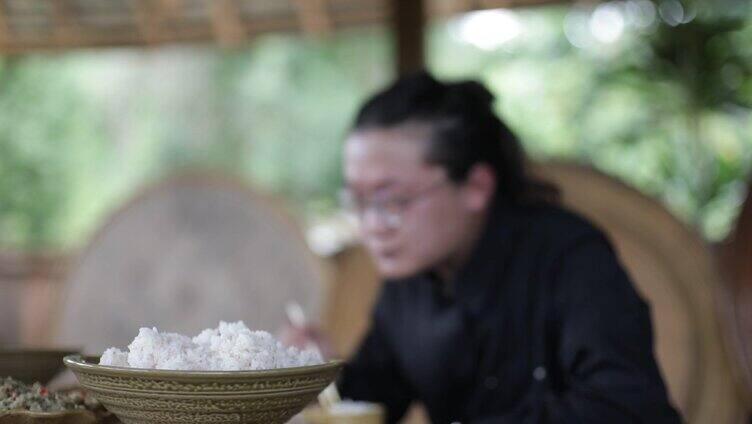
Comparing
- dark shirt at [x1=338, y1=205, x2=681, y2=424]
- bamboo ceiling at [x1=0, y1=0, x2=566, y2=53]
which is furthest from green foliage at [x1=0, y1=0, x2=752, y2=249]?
dark shirt at [x1=338, y1=205, x2=681, y2=424]

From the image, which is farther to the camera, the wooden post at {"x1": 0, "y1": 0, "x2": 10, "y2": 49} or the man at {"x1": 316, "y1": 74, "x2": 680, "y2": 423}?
the wooden post at {"x1": 0, "y1": 0, "x2": 10, "y2": 49}

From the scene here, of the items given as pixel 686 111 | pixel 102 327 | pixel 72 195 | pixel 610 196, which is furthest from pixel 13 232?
pixel 610 196

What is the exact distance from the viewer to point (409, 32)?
259 centimetres

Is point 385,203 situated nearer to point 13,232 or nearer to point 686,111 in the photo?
point 686,111

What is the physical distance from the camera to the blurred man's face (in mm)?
1529

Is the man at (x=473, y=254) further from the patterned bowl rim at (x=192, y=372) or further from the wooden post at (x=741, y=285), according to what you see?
the patterned bowl rim at (x=192, y=372)

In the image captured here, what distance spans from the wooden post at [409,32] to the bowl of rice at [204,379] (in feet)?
5.99

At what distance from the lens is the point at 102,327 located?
275cm

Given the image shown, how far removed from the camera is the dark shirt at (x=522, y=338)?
126 cm

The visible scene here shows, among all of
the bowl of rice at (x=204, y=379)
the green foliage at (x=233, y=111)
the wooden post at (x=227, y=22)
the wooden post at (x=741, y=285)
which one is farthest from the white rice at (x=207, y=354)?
the green foliage at (x=233, y=111)

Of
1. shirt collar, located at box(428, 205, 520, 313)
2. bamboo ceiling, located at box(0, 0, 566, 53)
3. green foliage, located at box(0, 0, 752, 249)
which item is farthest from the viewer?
green foliage, located at box(0, 0, 752, 249)

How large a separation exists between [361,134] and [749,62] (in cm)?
526

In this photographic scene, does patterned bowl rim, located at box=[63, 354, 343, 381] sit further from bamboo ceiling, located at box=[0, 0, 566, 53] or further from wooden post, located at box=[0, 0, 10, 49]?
wooden post, located at box=[0, 0, 10, 49]

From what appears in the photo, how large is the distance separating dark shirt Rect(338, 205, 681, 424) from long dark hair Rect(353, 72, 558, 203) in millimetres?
94
